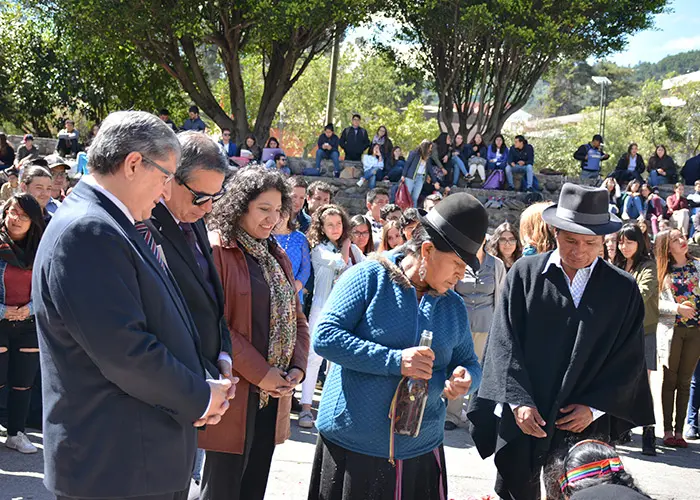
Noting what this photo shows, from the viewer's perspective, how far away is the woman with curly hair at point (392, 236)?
789cm

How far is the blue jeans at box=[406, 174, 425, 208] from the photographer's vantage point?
18281mm

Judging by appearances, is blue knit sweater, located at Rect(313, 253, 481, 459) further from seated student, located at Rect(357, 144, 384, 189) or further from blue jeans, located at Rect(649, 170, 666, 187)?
blue jeans, located at Rect(649, 170, 666, 187)

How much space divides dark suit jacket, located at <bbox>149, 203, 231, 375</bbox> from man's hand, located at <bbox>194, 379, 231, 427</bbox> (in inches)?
19.9

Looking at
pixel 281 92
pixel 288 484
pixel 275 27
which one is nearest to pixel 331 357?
pixel 288 484

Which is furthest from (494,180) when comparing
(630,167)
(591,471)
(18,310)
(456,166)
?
(591,471)

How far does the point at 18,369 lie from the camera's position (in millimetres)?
5469

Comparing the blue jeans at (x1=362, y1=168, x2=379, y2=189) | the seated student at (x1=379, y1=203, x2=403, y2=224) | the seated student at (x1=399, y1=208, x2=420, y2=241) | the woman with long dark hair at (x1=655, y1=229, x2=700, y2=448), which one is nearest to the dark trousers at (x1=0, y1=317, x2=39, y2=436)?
the seated student at (x1=399, y1=208, x2=420, y2=241)

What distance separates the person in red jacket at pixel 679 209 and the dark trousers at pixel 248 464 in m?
16.8

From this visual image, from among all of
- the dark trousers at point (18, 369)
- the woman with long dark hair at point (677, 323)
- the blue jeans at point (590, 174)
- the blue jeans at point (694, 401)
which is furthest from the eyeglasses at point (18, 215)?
the blue jeans at point (590, 174)

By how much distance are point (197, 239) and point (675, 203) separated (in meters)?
18.1

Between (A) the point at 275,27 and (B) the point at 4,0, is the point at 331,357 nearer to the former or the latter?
(A) the point at 275,27

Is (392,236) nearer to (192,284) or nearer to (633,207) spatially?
(192,284)

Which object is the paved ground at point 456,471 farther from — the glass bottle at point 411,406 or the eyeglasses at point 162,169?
the eyeglasses at point 162,169

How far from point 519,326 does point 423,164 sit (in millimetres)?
14161
